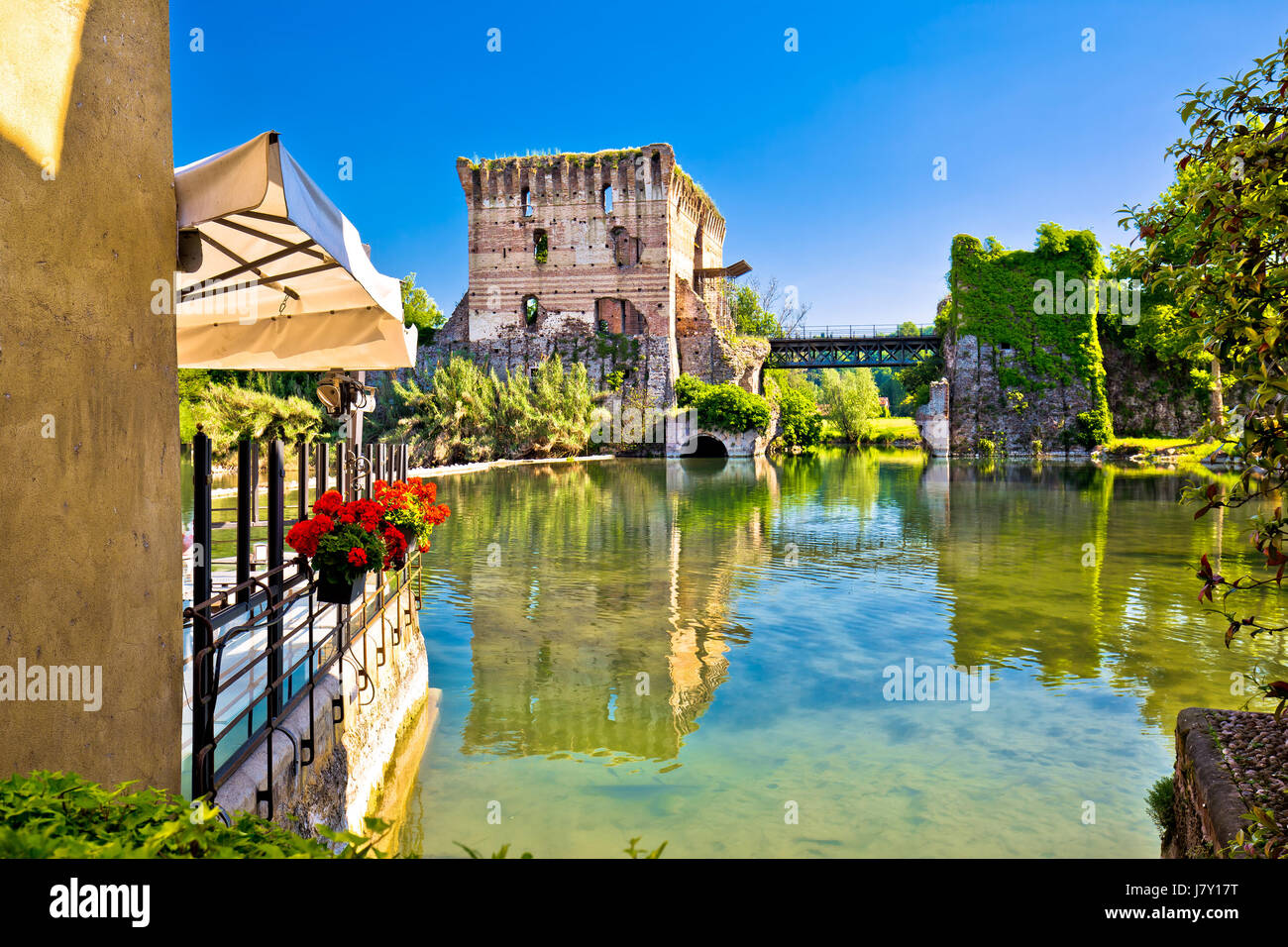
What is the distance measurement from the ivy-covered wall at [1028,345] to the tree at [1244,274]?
129 ft

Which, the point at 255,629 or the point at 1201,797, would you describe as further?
the point at 255,629

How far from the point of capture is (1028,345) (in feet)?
129

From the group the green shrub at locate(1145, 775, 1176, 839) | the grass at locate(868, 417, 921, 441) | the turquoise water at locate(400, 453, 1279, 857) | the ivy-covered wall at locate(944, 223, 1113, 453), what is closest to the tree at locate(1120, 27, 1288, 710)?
the green shrub at locate(1145, 775, 1176, 839)

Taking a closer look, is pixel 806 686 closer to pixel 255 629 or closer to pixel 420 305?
pixel 255 629

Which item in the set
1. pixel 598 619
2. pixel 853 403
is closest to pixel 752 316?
pixel 853 403

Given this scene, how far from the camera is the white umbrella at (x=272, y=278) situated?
293cm

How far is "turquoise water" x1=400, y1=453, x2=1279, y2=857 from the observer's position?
469 cm

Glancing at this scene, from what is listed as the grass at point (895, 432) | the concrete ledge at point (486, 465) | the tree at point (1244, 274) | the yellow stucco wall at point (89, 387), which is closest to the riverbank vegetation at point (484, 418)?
the concrete ledge at point (486, 465)

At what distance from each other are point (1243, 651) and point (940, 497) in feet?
43.2

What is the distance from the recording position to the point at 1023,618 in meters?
8.77

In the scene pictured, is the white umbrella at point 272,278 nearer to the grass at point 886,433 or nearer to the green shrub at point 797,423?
the green shrub at point 797,423

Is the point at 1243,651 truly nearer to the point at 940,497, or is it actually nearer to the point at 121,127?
the point at 121,127

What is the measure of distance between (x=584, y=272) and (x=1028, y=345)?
21.0 meters
